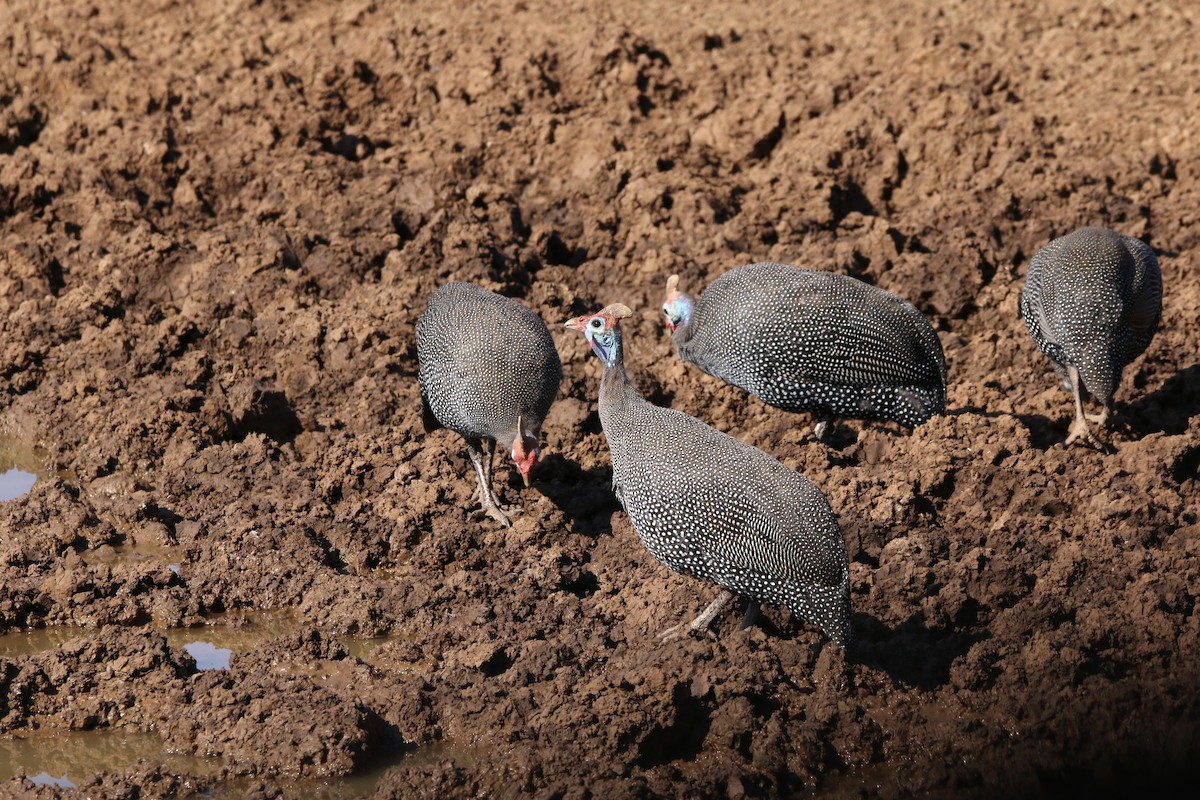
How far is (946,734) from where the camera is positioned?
5.70 m

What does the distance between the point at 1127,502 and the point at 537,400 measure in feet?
9.06

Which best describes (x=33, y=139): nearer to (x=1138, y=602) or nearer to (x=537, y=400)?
(x=537, y=400)

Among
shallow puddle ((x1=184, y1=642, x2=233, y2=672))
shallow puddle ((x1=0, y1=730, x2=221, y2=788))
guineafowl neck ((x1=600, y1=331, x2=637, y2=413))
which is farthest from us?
guineafowl neck ((x1=600, y1=331, x2=637, y2=413))

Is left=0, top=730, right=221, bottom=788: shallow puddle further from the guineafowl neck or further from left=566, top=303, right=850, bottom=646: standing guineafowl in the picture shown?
the guineafowl neck

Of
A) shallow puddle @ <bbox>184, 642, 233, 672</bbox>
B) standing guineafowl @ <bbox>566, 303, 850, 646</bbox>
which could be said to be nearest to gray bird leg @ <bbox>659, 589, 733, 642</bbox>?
standing guineafowl @ <bbox>566, 303, 850, 646</bbox>

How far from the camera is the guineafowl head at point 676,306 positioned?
Result: 8.39m

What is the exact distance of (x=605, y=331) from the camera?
6.68m

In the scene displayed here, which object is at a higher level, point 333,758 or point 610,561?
point 333,758

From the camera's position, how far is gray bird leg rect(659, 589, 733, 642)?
245 inches

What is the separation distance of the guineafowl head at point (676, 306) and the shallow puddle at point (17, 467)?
11.3 ft

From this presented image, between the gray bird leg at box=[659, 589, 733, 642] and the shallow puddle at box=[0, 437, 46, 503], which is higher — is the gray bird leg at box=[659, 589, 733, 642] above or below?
above

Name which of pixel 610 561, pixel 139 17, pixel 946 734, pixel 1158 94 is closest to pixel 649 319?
pixel 610 561

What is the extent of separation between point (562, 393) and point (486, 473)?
2.75 ft

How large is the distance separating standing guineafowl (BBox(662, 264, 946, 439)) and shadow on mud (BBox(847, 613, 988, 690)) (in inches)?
68.5
